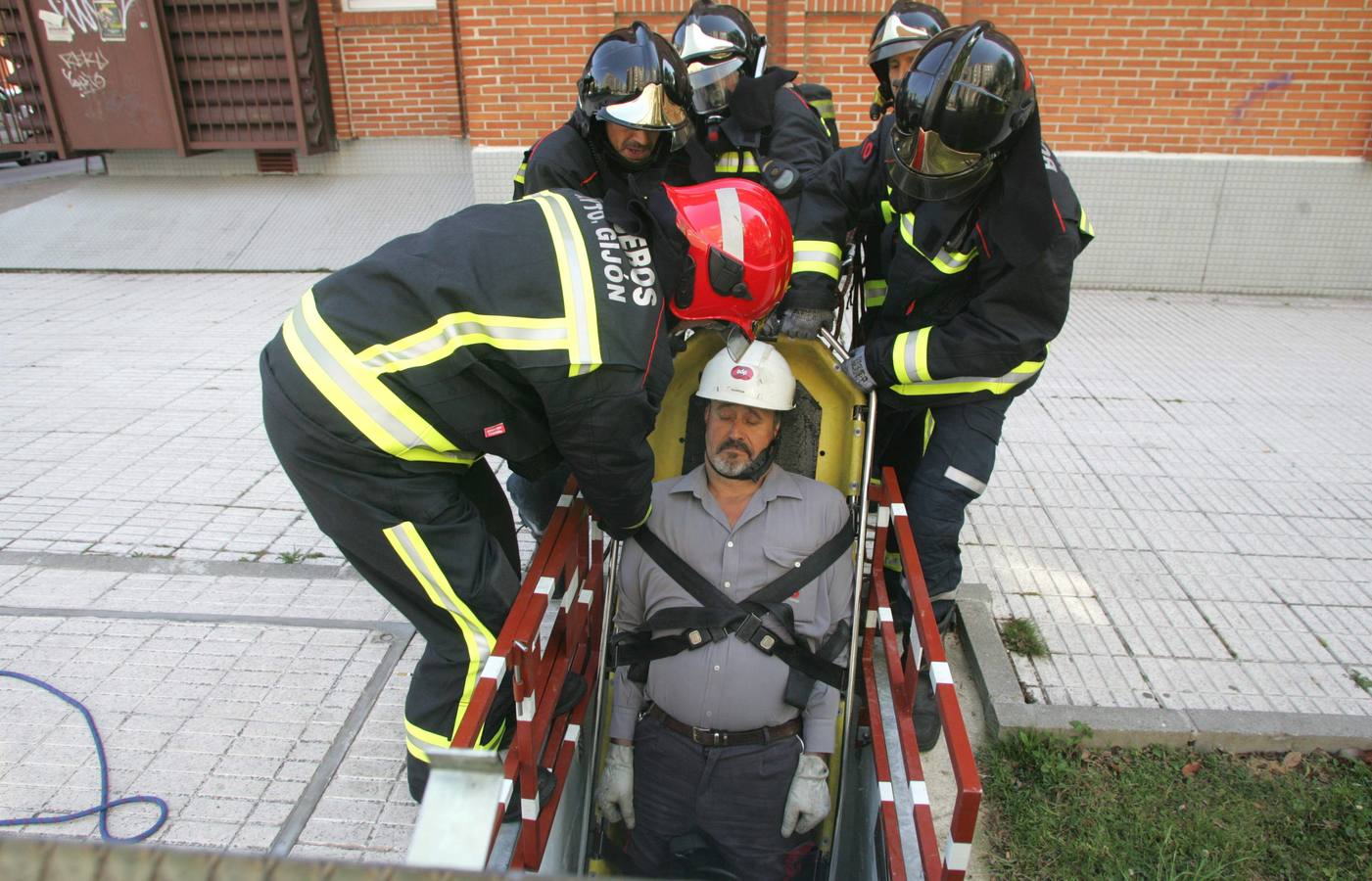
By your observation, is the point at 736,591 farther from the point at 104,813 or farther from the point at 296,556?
the point at 296,556

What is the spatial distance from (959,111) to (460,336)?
1397 mm

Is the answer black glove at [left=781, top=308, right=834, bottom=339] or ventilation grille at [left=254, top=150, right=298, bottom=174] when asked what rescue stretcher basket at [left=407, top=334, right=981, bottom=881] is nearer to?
black glove at [left=781, top=308, right=834, bottom=339]

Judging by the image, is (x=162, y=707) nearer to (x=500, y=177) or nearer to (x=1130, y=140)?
(x=500, y=177)

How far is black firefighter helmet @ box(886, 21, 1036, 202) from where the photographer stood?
2322mm

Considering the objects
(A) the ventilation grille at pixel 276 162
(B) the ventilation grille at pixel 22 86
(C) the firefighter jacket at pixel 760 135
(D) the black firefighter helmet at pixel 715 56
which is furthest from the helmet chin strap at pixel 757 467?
(B) the ventilation grille at pixel 22 86

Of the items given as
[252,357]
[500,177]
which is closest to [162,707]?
[252,357]

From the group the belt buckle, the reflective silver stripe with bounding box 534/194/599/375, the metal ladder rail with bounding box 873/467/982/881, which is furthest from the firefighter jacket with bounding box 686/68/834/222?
the belt buckle

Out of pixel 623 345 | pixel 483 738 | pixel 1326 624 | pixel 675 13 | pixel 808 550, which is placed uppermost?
pixel 675 13

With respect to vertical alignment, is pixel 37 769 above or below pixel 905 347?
below

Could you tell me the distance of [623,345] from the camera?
202cm

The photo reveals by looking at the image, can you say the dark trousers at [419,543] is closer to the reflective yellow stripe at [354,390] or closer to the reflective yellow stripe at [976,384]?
the reflective yellow stripe at [354,390]

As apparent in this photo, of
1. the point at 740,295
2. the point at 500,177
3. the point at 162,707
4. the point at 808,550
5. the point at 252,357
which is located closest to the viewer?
the point at 740,295

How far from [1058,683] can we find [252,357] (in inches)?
222

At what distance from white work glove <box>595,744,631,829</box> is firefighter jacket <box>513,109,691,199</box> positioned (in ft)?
6.07
